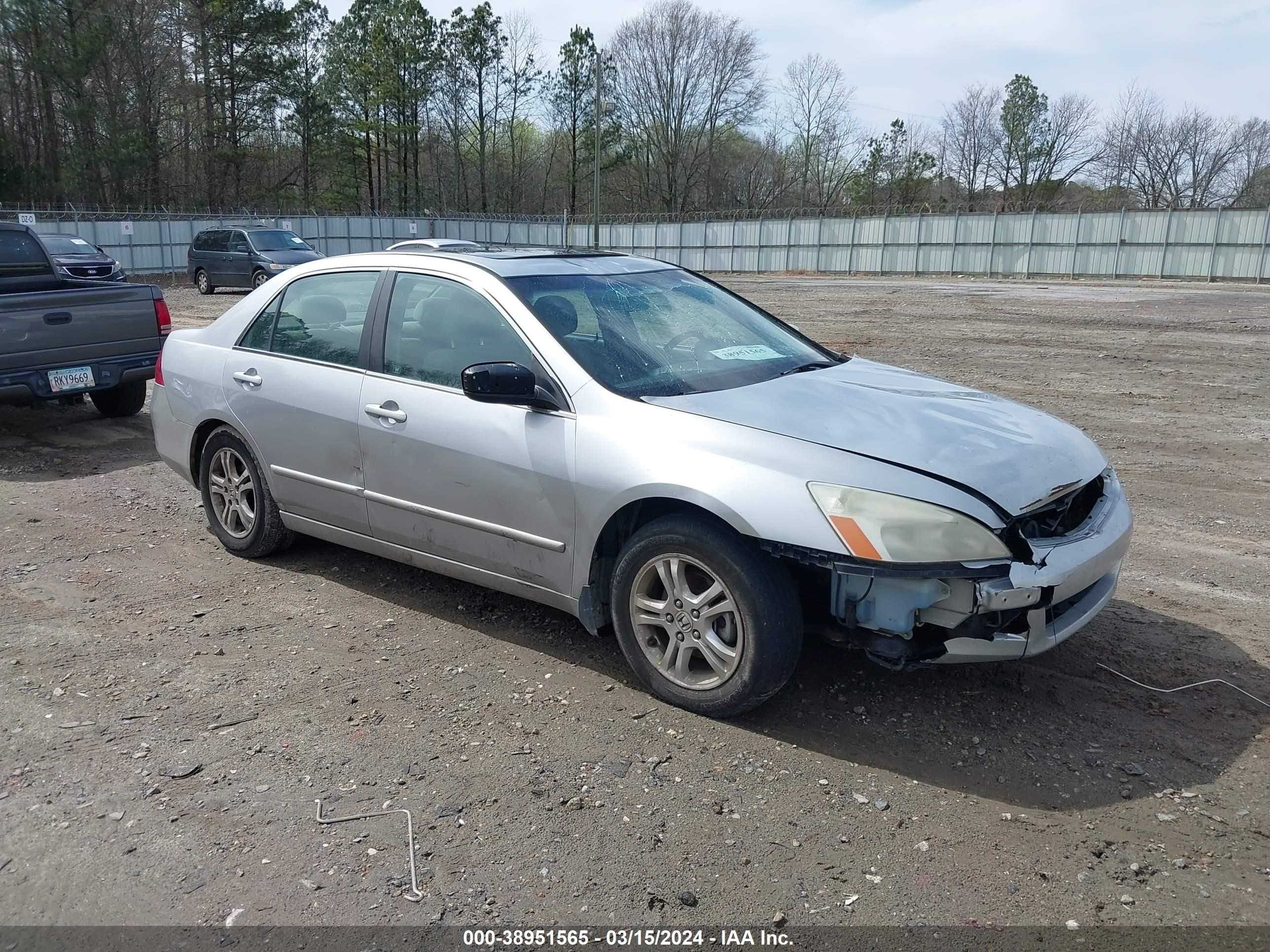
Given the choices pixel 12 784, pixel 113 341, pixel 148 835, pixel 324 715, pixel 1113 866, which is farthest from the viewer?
pixel 113 341

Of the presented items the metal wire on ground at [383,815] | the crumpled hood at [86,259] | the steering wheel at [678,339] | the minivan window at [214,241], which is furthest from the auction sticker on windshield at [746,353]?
the minivan window at [214,241]

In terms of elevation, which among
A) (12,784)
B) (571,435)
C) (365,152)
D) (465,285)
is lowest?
(12,784)

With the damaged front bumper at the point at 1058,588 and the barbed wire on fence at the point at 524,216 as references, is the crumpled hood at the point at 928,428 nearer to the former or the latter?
the damaged front bumper at the point at 1058,588

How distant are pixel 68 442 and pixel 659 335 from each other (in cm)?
662

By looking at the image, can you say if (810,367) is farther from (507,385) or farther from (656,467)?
(507,385)

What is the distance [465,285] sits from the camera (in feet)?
14.9

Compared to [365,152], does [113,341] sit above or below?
below

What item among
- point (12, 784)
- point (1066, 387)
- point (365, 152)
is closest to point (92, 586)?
point (12, 784)

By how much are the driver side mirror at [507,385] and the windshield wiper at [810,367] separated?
1.09 metres

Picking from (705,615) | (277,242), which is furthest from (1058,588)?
(277,242)

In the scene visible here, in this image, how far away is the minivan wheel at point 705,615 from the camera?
137 inches

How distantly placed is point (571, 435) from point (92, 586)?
9.80ft

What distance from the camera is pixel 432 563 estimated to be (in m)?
4.56

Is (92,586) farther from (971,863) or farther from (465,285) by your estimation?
(971,863)
